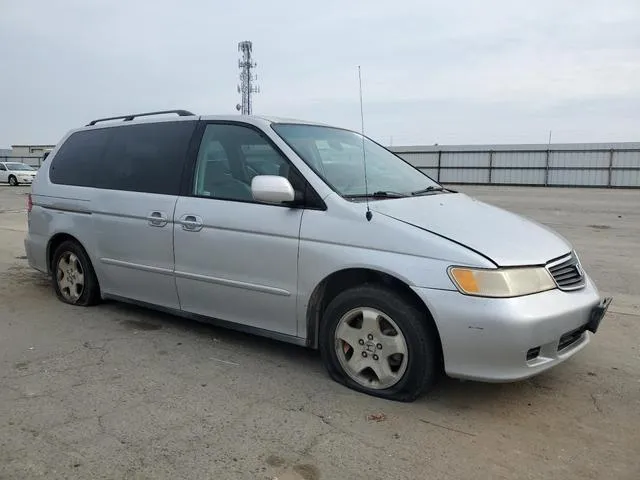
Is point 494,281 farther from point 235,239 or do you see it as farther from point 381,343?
point 235,239

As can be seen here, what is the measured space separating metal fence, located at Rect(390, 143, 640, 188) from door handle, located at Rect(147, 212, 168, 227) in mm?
27692

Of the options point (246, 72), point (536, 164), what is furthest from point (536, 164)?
point (246, 72)

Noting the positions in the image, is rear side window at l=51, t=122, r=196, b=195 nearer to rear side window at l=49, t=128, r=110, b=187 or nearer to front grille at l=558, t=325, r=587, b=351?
rear side window at l=49, t=128, r=110, b=187

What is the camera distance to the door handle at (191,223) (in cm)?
425

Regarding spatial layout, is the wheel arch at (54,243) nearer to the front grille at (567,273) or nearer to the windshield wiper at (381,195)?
the windshield wiper at (381,195)

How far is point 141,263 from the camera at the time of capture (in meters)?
4.72

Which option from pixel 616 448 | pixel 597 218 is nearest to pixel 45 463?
pixel 616 448

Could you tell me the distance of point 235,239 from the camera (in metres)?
4.05

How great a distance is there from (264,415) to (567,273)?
2.06 metres

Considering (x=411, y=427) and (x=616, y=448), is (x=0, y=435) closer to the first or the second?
(x=411, y=427)

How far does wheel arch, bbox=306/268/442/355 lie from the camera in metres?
3.40

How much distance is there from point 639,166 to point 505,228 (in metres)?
28.1

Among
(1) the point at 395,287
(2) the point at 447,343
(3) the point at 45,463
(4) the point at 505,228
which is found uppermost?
(4) the point at 505,228

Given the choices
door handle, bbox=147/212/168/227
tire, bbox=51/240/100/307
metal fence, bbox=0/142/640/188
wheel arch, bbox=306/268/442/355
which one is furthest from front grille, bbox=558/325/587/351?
metal fence, bbox=0/142/640/188
